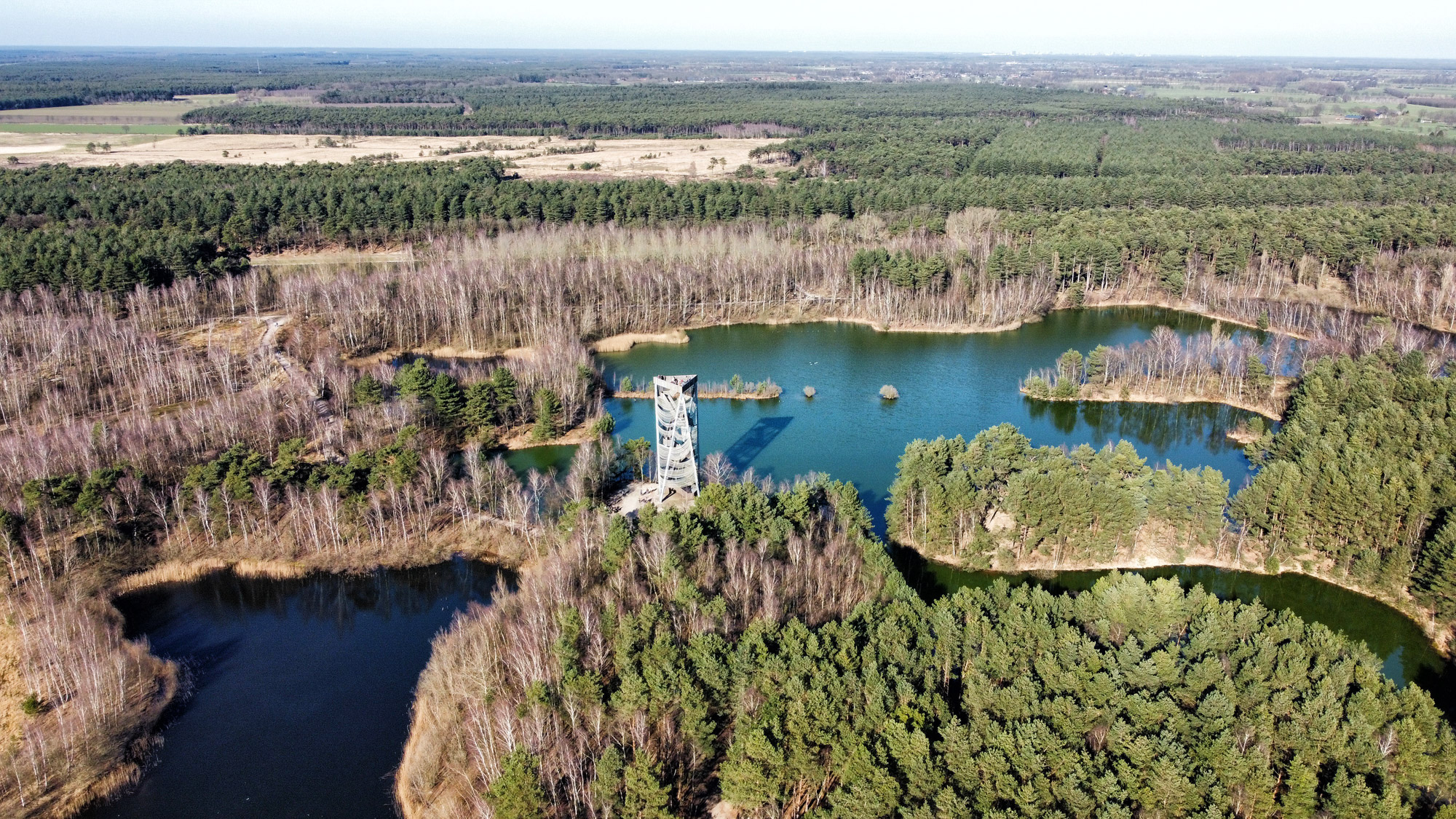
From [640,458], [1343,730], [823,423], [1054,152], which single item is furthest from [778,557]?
[1054,152]

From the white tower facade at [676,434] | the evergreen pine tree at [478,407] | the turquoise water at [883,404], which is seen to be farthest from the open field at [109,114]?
the white tower facade at [676,434]

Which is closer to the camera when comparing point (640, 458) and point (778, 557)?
point (778, 557)

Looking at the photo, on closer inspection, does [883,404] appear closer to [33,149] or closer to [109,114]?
[33,149]

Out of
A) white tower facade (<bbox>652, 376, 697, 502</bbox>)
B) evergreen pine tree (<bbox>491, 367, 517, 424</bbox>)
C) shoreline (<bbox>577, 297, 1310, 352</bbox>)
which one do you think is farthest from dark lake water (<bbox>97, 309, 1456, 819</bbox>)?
white tower facade (<bbox>652, 376, 697, 502</bbox>)

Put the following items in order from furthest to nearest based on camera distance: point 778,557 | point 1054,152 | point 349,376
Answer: point 1054,152, point 349,376, point 778,557

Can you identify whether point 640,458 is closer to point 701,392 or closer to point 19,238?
point 701,392
